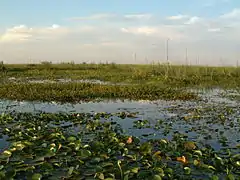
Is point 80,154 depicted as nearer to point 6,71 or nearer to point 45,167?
point 45,167

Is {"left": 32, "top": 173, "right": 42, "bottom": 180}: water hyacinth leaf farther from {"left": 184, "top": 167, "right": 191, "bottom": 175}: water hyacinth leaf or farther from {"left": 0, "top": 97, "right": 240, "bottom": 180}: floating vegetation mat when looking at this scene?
{"left": 184, "top": 167, "right": 191, "bottom": 175}: water hyacinth leaf

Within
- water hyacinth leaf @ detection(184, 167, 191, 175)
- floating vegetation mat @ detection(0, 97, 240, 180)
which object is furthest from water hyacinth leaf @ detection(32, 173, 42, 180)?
water hyacinth leaf @ detection(184, 167, 191, 175)

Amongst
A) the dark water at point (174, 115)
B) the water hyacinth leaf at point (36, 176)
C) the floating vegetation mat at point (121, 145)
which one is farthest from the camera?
the dark water at point (174, 115)

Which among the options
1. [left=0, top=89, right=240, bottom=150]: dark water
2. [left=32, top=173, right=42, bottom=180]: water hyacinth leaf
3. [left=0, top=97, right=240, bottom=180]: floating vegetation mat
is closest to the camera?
[left=32, top=173, right=42, bottom=180]: water hyacinth leaf

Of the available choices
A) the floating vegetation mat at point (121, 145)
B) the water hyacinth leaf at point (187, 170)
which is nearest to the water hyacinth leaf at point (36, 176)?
the floating vegetation mat at point (121, 145)

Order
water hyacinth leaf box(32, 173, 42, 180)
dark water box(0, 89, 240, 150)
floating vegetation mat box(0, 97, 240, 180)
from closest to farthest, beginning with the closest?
1. water hyacinth leaf box(32, 173, 42, 180)
2. floating vegetation mat box(0, 97, 240, 180)
3. dark water box(0, 89, 240, 150)

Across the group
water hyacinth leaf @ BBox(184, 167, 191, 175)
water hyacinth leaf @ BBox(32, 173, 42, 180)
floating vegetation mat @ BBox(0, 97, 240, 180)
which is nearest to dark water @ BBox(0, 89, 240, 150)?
floating vegetation mat @ BBox(0, 97, 240, 180)

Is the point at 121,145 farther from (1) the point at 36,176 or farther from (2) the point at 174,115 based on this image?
(2) the point at 174,115

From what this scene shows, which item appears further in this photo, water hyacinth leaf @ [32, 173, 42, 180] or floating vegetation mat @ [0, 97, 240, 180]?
floating vegetation mat @ [0, 97, 240, 180]

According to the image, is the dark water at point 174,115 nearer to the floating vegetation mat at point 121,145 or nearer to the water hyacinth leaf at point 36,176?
the floating vegetation mat at point 121,145

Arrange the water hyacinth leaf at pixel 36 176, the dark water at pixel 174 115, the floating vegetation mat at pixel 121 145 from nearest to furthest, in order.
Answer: the water hyacinth leaf at pixel 36 176 → the floating vegetation mat at pixel 121 145 → the dark water at pixel 174 115

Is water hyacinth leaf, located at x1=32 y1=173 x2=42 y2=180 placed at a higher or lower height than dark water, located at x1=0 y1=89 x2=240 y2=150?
higher

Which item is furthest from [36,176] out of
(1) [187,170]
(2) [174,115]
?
(2) [174,115]

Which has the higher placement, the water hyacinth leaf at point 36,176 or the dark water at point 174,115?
the water hyacinth leaf at point 36,176
